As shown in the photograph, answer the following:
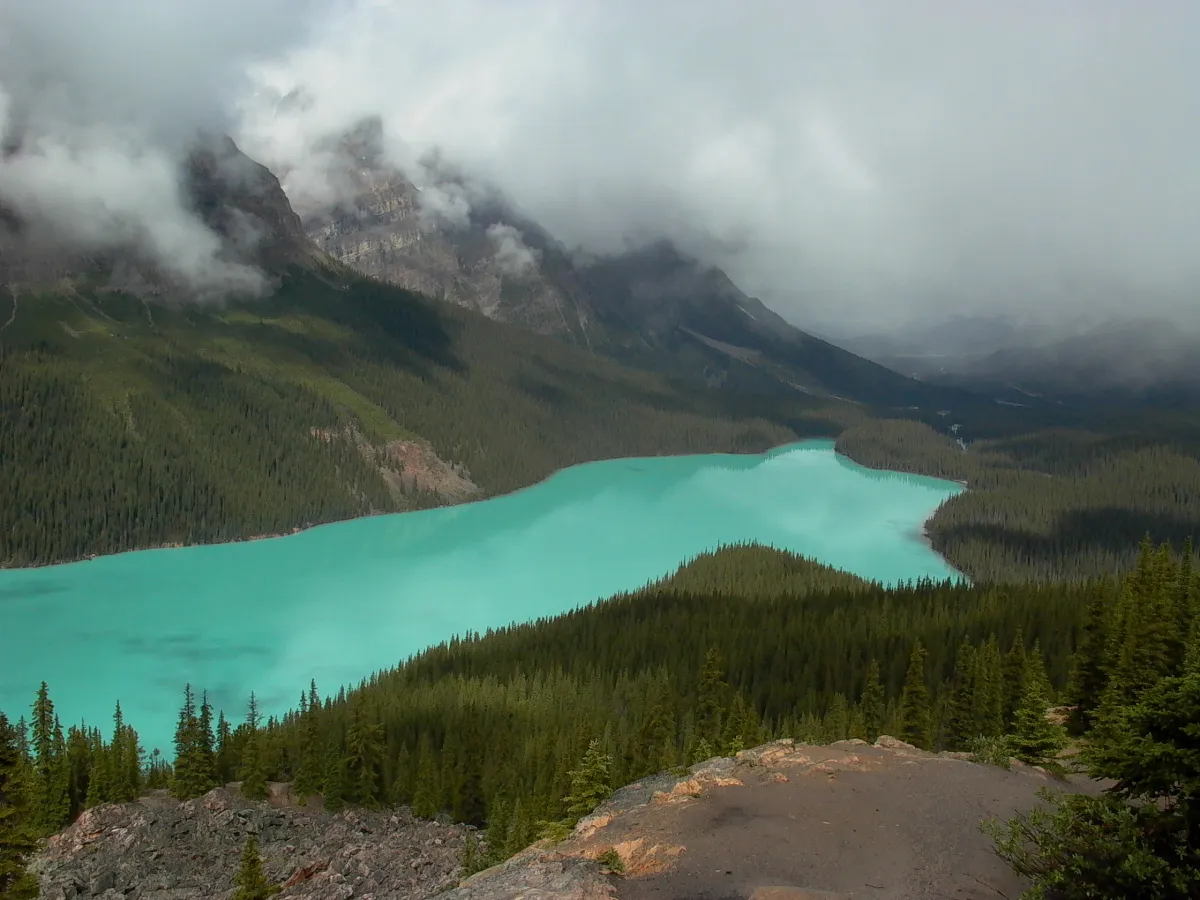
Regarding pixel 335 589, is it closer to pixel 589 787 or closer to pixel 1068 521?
pixel 589 787

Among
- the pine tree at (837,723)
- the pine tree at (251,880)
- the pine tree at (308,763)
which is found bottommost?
the pine tree at (308,763)

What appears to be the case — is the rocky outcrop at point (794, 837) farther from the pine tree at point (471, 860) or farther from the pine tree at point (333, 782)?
the pine tree at point (333, 782)

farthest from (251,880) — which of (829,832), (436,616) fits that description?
(436,616)

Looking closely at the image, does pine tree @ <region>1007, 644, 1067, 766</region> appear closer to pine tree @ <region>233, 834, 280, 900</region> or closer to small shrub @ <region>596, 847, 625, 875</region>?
small shrub @ <region>596, 847, 625, 875</region>

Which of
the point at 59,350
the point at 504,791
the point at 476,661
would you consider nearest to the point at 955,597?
the point at 476,661

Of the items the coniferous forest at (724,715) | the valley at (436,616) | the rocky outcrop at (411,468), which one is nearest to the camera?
the coniferous forest at (724,715)

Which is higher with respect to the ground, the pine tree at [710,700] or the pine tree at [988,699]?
the pine tree at [988,699]

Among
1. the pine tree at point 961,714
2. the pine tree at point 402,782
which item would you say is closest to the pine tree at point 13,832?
the pine tree at point 402,782

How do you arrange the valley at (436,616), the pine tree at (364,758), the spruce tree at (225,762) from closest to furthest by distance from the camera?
1. the valley at (436,616)
2. the pine tree at (364,758)
3. the spruce tree at (225,762)
